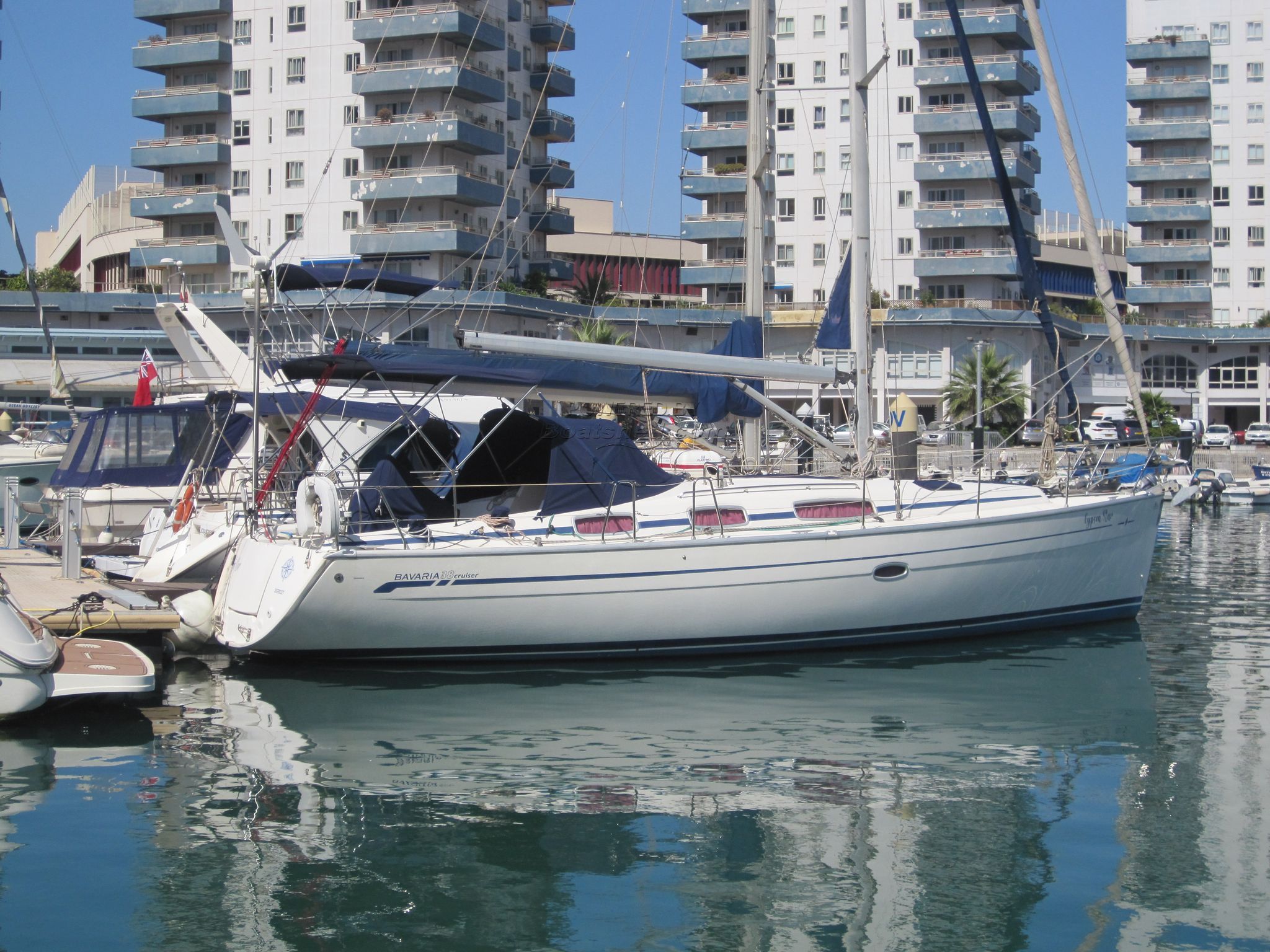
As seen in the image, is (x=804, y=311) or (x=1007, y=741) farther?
(x=804, y=311)

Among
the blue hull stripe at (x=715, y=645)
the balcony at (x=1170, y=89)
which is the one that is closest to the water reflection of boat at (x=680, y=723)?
the blue hull stripe at (x=715, y=645)

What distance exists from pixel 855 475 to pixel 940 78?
52.7 metres

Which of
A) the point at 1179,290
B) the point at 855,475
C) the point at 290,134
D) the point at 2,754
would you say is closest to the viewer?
the point at 2,754

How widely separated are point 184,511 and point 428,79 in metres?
43.4

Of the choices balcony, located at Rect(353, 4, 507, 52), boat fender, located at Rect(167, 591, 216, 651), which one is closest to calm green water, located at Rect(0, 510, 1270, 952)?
boat fender, located at Rect(167, 591, 216, 651)

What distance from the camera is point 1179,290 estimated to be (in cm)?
7875

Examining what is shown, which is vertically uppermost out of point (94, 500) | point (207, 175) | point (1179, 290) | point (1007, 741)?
point (207, 175)

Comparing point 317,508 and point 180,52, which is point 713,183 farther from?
point 317,508

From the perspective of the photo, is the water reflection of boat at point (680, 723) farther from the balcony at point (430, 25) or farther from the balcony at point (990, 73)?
the balcony at point (990, 73)

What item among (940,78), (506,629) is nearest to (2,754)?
(506,629)

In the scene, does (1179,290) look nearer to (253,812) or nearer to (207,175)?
(207,175)

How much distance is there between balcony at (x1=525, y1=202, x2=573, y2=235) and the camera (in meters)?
66.6

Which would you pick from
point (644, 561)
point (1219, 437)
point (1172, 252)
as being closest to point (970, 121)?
point (1219, 437)

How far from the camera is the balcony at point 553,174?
220ft
